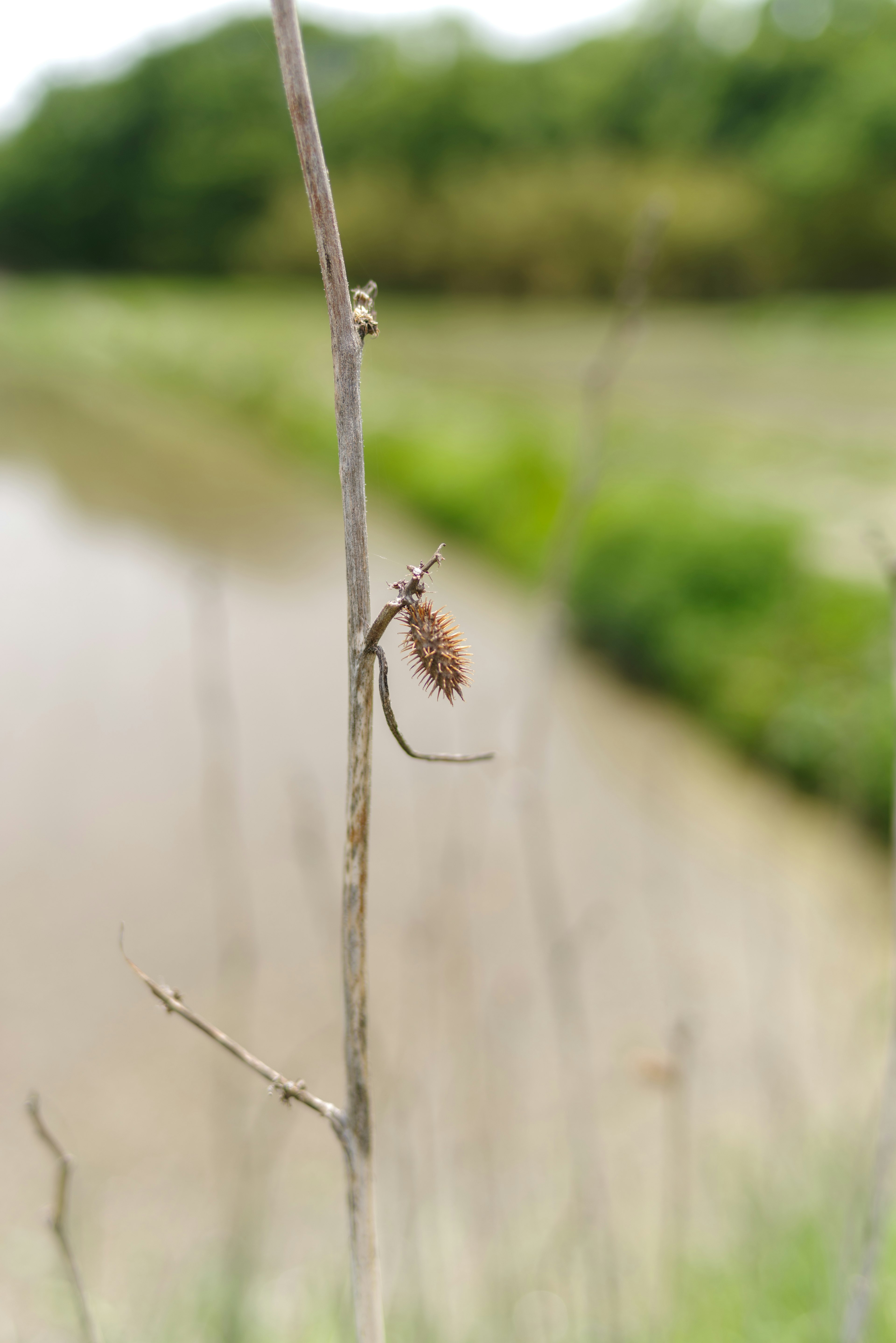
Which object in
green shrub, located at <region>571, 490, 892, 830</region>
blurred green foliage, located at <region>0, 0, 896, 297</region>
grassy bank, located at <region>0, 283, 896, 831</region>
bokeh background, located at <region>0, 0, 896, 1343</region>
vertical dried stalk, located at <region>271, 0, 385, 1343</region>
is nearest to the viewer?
vertical dried stalk, located at <region>271, 0, 385, 1343</region>

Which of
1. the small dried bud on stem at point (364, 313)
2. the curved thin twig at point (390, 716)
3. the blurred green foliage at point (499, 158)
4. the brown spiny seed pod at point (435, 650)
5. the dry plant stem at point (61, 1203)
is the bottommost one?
the dry plant stem at point (61, 1203)

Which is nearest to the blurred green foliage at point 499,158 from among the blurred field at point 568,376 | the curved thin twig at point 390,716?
the blurred field at point 568,376

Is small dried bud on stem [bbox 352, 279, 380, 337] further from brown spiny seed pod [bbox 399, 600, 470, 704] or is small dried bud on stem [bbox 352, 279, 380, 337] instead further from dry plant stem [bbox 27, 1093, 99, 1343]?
dry plant stem [bbox 27, 1093, 99, 1343]

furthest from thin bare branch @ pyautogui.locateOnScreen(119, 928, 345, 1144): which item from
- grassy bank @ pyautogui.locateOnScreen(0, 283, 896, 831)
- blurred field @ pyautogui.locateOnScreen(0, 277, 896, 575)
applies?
grassy bank @ pyautogui.locateOnScreen(0, 283, 896, 831)

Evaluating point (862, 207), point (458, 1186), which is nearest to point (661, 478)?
point (458, 1186)

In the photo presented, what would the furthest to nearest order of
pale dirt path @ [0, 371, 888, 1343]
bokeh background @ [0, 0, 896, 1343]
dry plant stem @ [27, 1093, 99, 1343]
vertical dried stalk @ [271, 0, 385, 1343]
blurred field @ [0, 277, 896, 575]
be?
blurred field @ [0, 277, 896, 575] → pale dirt path @ [0, 371, 888, 1343] → bokeh background @ [0, 0, 896, 1343] → dry plant stem @ [27, 1093, 99, 1343] → vertical dried stalk @ [271, 0, 385, 1343]

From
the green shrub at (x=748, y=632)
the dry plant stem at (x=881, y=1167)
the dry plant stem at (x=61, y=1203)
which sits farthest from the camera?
the green shrub at (x=748, y=632)

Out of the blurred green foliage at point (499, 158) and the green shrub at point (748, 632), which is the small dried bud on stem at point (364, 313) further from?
the blurred green foliage at point (499, 158)
